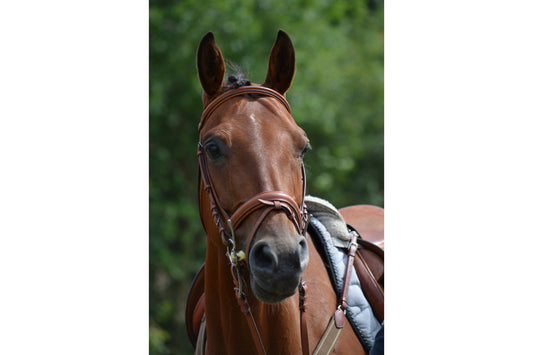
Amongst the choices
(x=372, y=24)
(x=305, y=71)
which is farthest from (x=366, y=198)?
(x=372, y=24)

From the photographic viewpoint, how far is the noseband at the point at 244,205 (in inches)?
84.5

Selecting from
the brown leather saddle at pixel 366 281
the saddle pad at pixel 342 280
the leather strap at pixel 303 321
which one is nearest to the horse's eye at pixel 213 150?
the leather strap at pixel 303 321

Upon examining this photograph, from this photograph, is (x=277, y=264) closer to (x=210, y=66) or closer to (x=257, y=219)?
(x=257, y=219)

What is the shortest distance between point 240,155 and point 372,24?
16.9 metres

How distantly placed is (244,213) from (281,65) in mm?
922

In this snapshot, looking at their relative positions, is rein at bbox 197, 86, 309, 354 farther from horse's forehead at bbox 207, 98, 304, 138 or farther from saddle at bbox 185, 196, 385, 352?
saddle at bbox 185, 196, 385, 352

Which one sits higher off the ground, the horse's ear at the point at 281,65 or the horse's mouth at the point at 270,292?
the horse's ear at the point at 281,65

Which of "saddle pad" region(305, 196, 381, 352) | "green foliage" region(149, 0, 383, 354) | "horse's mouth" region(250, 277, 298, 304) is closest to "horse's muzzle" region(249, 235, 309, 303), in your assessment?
"horse's mouth" region(250, 277, 298, 304)

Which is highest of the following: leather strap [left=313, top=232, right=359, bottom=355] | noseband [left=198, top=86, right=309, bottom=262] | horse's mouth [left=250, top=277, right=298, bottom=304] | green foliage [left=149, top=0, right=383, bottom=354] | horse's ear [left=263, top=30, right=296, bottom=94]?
green foliage [left=149, top=0, right=383, bottom=354]

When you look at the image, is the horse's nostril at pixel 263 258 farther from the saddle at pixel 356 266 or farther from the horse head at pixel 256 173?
the saddle at pixel 356 266

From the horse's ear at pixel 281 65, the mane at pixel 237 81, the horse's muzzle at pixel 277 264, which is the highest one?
the horse's ear at pixel 281 65

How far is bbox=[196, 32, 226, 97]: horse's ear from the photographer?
8.71ft

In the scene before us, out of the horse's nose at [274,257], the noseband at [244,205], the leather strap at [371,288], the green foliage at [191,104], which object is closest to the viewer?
the horse's nose at [274,257]

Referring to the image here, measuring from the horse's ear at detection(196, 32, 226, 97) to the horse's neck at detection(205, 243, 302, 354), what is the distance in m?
0.80
